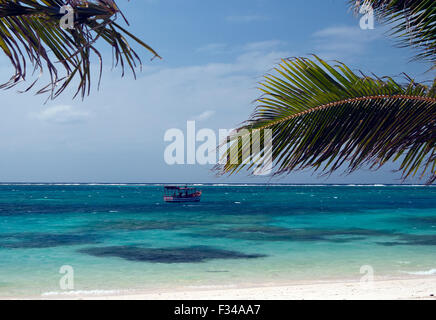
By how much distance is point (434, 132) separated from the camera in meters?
3.61

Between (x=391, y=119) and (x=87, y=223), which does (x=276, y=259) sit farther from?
(x=87, y=223)

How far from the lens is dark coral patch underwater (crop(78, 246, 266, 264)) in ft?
55.8

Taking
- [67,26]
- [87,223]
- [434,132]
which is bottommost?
[87,223]

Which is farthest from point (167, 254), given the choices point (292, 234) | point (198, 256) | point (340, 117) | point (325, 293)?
point (340, 117)

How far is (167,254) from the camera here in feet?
59.8

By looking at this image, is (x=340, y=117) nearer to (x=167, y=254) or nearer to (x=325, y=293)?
(x=325, y=293)

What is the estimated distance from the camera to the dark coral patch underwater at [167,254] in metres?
17.0

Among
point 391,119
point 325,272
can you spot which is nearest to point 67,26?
point 391,119

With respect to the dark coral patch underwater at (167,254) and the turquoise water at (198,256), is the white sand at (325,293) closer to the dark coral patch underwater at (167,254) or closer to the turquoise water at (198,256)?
the turquoise water at (198,256)

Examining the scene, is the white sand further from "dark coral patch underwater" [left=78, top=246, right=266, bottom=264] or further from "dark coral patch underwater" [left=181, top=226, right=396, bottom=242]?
"dark coral patch underwater" [left=181, top=226, right=396, bottom=242]

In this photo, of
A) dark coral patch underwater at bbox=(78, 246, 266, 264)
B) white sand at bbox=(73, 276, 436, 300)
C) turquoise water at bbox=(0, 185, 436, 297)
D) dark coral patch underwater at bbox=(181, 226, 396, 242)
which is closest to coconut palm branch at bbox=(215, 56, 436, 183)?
white sand at bbox=(73, 276, 436, 300)

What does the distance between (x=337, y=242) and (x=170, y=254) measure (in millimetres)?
9176

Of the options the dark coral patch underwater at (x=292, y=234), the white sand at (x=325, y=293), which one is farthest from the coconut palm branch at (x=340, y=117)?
the dark coral patch underwater at (x=292, y=234)

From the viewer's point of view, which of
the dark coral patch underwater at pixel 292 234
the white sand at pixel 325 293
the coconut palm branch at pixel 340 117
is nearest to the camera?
the coconut palm branch at pixel 340 117
